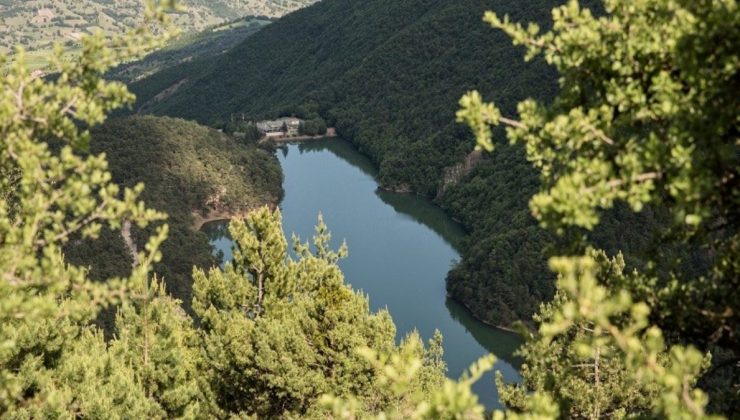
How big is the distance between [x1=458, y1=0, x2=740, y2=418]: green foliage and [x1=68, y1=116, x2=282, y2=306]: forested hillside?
7482 cm

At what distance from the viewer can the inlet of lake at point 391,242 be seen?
2808 inches

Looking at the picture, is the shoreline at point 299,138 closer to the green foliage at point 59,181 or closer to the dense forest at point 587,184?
the green foliage at point 59,181

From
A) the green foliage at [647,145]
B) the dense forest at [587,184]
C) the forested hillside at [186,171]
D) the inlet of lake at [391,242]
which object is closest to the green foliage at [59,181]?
the dense forest at [587,184]

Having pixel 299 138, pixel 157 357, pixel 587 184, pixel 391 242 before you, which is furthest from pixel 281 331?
pixel 299 138

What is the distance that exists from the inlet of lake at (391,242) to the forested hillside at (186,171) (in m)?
4.48

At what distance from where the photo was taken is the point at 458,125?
13212 centimetres

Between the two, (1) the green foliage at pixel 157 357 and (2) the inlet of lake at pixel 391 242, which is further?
(2) the inlet of lake at pixel 391 242

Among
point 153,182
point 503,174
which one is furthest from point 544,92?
point 153,182

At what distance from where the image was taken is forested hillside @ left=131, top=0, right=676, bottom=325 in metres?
81.5

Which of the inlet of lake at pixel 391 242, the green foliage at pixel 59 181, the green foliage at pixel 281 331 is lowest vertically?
the green foliage at pixel 59 181

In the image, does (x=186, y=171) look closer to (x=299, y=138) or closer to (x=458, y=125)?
(x=458, y=125)

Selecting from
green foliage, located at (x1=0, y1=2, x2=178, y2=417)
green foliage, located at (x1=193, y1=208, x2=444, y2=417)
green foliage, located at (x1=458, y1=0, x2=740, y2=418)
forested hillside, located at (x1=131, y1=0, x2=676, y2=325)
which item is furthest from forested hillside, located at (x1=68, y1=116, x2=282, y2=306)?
green foliage, located at (x1=458, y1=0, x2=740, y2=418)

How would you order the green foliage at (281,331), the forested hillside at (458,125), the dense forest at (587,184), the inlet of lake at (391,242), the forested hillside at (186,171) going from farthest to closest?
the forested hillside at (186,171) → the forested hillside at (458,125) → the inlet of lake at (391,242) → the green foliage at (281,331) → the dense forest at (587,184)

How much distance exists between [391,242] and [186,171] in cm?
3518
